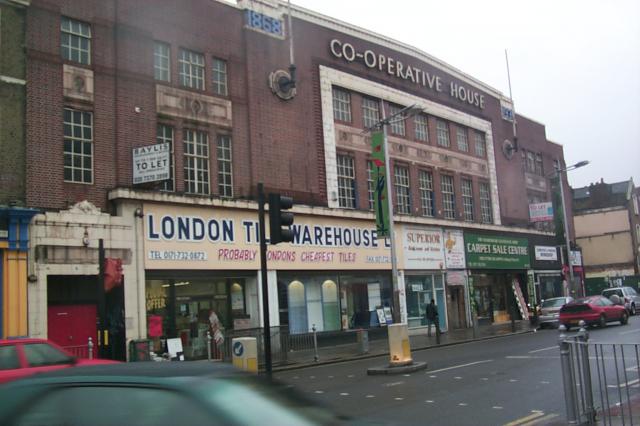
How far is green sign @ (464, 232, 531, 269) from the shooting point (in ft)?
127

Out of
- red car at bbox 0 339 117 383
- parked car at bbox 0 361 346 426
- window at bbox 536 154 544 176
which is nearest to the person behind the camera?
parked car at bbox 0 361 346 426

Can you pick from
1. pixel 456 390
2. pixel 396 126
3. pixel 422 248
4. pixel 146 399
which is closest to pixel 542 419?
pixel 456 390

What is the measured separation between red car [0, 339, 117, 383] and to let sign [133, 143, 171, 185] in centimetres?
979

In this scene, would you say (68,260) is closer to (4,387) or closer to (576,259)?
(4,387)

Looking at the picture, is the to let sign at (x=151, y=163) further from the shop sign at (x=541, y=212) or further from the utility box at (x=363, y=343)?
the shop sign at (x=541, y=212)

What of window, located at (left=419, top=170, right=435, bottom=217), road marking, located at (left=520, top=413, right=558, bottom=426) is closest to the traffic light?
road marking, located at (left=520, top=413, right=558, bottom=426)

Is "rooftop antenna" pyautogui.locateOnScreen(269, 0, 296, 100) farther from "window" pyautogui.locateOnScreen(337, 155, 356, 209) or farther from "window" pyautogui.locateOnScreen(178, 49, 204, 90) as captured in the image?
"window" pyautogui.locateOnScreen(337, 155, 356, 209)

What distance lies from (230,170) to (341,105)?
8.43 metres

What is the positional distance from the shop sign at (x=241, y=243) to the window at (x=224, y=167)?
92cm

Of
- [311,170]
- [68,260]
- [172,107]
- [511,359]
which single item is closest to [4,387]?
[511,359]

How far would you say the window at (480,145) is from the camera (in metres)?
42.5

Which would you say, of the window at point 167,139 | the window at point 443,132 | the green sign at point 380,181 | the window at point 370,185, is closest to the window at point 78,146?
the window at point 167,139

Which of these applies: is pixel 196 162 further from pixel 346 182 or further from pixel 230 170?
pixel 346 182

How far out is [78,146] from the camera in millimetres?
21422
